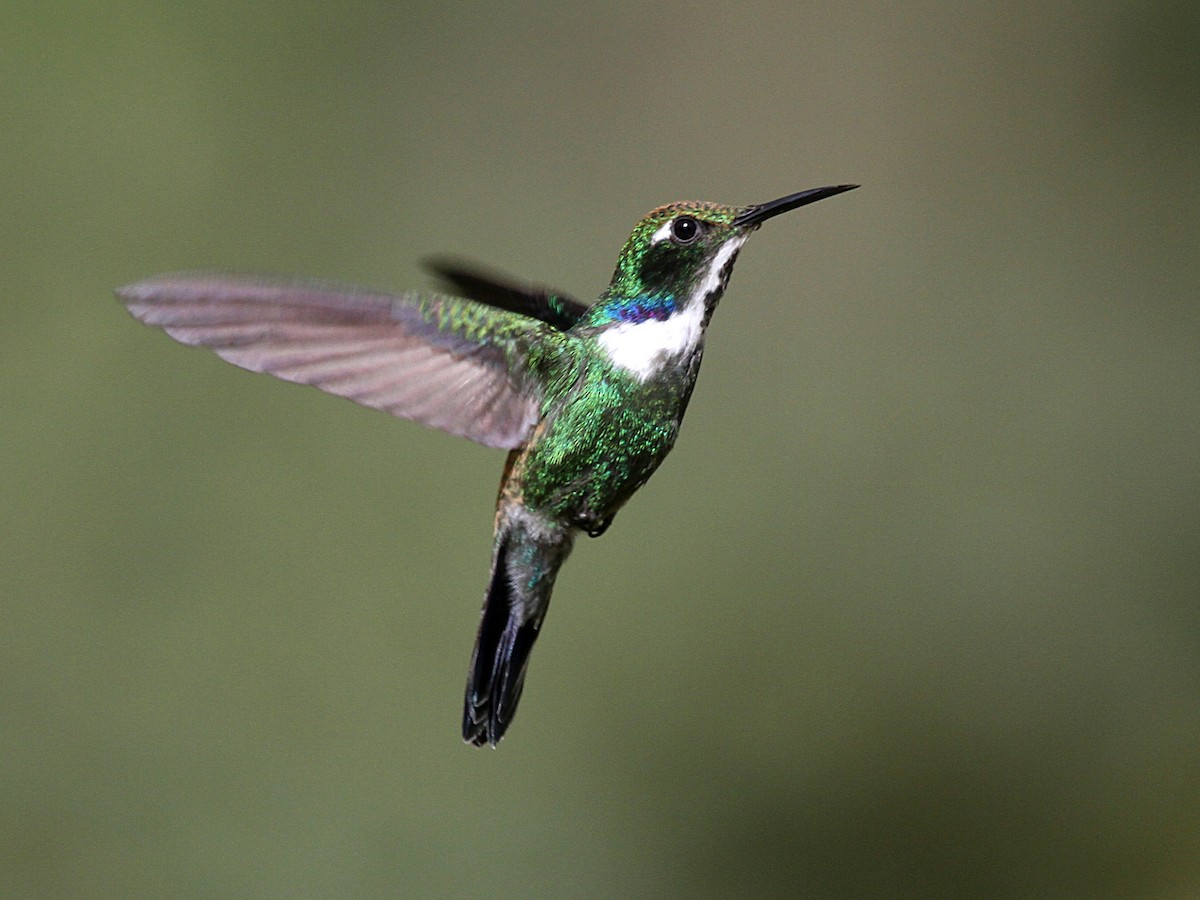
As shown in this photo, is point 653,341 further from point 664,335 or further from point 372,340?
point 372,340

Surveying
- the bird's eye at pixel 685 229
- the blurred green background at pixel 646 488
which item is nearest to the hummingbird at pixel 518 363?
the bird's eye at pixel 685 229

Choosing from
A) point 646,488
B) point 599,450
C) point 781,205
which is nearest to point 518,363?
point 599,450

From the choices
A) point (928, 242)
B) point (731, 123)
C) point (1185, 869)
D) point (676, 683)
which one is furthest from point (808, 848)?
point (731, 123)

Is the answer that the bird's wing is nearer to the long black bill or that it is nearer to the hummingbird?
the hummingbird

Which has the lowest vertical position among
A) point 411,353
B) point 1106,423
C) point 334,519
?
point 334,519

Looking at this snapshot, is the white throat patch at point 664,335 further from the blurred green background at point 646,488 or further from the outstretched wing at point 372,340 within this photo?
the blurred green background at point 646,488

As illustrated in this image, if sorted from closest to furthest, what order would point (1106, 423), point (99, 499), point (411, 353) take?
point (411, 353)
point (99, 499)
point (1106, 423)

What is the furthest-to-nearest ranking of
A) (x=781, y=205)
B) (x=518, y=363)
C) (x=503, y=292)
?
(x=503, y=292) → (x=518, y=363) → (x=781, y=205)

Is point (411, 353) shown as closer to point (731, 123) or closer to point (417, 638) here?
point (417, 638)
